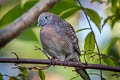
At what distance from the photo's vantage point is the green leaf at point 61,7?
2869 millimetres

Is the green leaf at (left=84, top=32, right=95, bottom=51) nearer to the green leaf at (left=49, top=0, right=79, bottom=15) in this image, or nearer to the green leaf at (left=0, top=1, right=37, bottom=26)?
the green leaf at (left=49, top=0, right=79, bottom=15)

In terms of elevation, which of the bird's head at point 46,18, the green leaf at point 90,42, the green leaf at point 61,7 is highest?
the green leaf at point 61,7

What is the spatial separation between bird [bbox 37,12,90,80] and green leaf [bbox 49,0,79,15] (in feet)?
0.27

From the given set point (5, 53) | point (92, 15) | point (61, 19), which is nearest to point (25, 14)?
point (61, 19)

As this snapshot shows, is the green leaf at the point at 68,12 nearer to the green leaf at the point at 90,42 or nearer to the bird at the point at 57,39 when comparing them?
the bird at the point at 57,39

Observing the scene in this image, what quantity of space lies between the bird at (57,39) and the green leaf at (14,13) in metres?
0.28

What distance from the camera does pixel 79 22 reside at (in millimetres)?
4789

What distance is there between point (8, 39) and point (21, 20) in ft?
0.69

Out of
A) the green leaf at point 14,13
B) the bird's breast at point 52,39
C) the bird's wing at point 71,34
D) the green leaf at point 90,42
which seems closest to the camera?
the green leaf at point 90,42

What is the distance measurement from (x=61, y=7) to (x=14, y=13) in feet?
1.42

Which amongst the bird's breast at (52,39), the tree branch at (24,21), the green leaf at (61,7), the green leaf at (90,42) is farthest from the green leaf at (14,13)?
the green leaf at (90,42)

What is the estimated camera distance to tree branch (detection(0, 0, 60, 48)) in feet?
10.9

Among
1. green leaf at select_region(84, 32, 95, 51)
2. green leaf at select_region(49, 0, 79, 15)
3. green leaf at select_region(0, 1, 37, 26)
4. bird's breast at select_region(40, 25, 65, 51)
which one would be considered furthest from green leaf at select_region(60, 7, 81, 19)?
green leaf at select_region(0, 1, 37, 26)

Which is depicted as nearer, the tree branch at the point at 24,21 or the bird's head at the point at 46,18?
the bird's head at the point at 46,18
